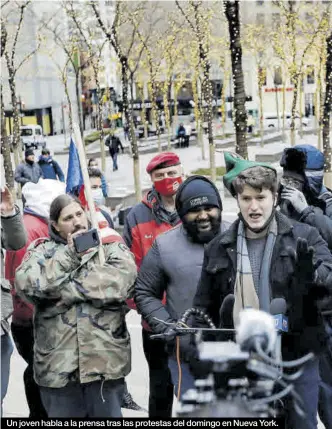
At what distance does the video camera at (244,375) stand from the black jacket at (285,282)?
0.55ft

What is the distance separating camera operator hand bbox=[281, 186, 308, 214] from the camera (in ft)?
12.6

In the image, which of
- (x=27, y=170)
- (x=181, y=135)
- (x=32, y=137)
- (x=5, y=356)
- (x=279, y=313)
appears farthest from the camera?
(x=32, y=137)

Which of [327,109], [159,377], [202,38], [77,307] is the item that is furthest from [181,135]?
[77,307]

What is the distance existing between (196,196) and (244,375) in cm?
121

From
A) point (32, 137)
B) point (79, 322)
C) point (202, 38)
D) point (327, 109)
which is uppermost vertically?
point (202, 38)

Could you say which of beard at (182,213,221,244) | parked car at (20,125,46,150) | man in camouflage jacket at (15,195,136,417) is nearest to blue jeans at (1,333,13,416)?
man in camouflage jacket at (15,195,136,417)

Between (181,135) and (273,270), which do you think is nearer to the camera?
(273,270)

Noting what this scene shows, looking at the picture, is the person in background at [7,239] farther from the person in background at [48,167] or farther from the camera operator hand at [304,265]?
the person in background at [48,167]

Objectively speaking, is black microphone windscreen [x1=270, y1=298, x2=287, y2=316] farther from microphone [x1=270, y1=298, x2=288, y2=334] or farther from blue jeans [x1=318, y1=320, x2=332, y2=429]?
blue jeans [x1=318, y1=320, x2=332, y2=429]

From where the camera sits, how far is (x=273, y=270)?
113 inches

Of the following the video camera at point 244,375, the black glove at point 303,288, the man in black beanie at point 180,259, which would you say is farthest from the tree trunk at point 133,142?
the video camera at point 244,375

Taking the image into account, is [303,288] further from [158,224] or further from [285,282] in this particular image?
[158,224]

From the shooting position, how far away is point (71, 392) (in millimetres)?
3455

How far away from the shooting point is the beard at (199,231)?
355 centimetres
